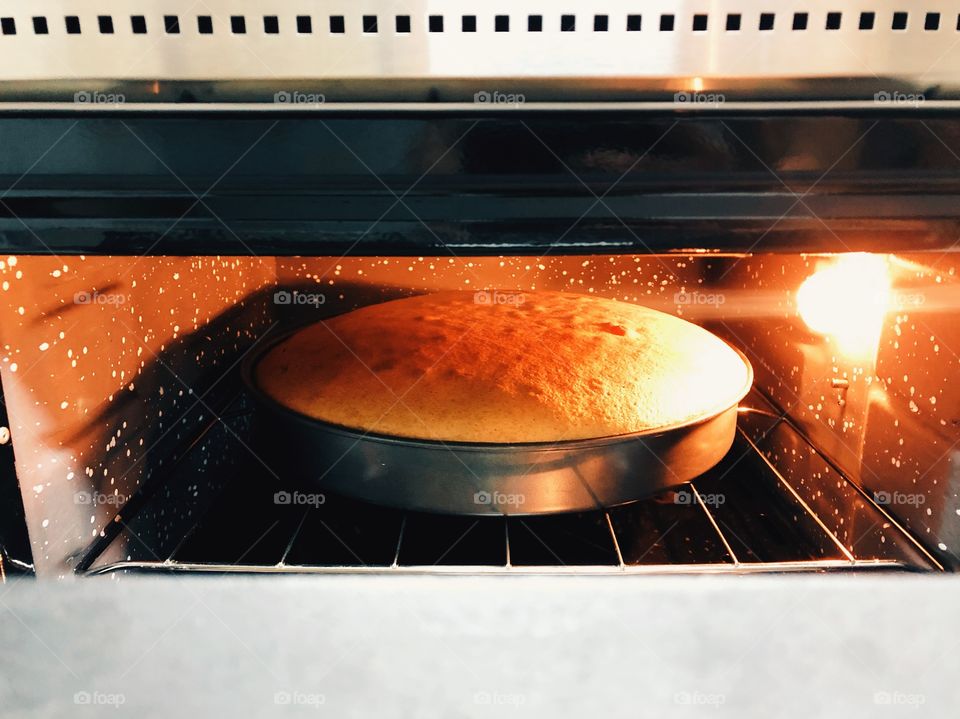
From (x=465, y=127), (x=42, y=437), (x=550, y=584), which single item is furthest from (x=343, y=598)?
(x=465, y=127)

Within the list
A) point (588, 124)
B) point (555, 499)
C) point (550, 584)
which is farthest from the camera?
point (555, 499)

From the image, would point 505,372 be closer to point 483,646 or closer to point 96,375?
point 483,646

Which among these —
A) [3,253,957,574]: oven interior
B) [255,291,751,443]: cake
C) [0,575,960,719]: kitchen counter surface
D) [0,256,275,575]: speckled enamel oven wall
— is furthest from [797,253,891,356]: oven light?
[0,256,275,575]: speckled enamel oven wall

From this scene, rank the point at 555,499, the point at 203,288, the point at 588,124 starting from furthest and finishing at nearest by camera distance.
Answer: the point at 203,288 → the point at 555,499 → the point at 588,124

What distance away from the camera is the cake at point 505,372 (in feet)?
2.67

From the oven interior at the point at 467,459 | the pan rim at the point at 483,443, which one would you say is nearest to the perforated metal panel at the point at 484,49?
the oven interior at the point at 467,459

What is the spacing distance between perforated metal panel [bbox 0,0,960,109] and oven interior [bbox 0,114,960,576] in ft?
0.09

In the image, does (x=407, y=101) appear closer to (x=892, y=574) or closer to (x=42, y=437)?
(x=42, y=437)

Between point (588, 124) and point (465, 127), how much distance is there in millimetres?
83

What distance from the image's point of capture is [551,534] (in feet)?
3.18

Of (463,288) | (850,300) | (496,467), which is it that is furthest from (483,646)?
(463,288)

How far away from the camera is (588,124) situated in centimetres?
50

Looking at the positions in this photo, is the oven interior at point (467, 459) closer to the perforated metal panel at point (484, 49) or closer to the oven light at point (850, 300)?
the oven light at point (850, 300)

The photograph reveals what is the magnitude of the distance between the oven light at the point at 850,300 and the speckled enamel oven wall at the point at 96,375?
0.85m
